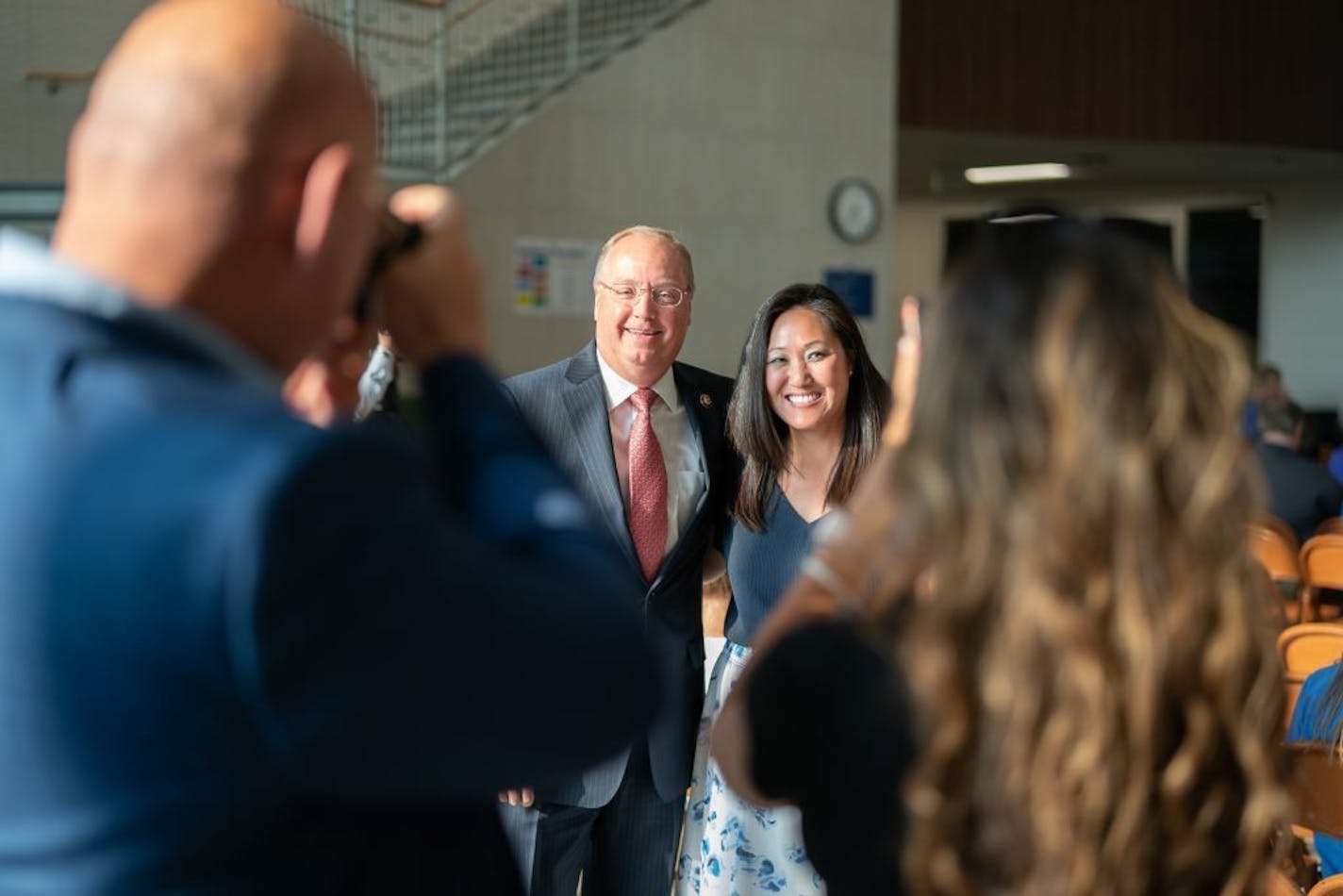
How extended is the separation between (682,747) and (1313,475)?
5112 mm

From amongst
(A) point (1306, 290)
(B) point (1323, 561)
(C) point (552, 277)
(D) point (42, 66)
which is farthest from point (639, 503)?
(A) point (1306, 290)

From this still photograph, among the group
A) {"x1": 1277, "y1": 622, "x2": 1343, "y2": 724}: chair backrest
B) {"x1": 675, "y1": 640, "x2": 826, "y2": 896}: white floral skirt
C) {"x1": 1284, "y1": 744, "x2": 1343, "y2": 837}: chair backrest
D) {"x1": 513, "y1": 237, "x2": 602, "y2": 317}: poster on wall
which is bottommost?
{"x1": 675, "y1": 640, "x2": 826, "y2": 896}: white floral skirt

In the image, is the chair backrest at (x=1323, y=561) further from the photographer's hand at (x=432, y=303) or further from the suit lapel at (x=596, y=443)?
the photographer's hand at (x=432, y=303)

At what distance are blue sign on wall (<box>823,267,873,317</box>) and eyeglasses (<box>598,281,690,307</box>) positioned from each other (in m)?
9.59

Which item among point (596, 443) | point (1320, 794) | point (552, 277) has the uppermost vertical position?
point (552, 277)

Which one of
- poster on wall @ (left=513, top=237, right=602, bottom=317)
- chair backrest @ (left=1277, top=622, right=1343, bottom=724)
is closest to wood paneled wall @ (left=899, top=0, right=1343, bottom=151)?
poster on wall @ (left=513, top=237, right=602, bottom=317)

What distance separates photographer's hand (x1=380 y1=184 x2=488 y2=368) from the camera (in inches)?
40.4

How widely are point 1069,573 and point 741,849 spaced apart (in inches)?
84.8

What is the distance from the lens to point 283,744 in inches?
32.8

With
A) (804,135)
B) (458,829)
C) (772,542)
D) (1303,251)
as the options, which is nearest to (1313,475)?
(772,542)

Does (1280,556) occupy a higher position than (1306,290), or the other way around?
(1306,290)

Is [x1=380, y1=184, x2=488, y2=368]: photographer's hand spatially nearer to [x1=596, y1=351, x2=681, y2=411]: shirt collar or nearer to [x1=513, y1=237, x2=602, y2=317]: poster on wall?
[x1=596, y1=351, x2=681, y2=411]: shirt collar

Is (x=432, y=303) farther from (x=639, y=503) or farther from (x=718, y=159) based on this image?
(x=718, y=159)

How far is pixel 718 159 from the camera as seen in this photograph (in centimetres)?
1204
